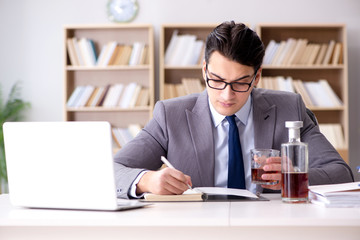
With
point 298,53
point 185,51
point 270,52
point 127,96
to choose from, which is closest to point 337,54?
point 298,53

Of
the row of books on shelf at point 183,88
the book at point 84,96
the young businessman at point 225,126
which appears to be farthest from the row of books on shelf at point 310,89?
the young businessman at point 225,126

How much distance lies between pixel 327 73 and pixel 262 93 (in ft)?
9.18

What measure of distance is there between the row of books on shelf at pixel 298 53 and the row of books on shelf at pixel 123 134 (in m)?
1.34

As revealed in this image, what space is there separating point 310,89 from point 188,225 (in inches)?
147

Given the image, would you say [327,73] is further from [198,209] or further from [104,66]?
[198,209]

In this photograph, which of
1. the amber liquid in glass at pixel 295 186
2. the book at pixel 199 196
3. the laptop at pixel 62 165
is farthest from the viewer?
the book at pixel 199 196

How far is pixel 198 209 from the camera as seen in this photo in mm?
1376

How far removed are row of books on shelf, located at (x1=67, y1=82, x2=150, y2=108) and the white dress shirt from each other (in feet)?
8.71

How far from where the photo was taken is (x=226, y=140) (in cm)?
212

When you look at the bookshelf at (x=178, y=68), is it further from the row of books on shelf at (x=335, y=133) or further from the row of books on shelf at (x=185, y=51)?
the row of books on shelf at (x=335, y=133)

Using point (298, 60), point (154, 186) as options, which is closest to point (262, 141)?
point (154, 186)

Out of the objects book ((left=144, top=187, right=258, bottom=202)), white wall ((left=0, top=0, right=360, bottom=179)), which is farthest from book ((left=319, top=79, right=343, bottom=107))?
book ((left=144, top=187, right=258, bottom=202))

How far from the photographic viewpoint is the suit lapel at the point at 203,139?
2.06 meters

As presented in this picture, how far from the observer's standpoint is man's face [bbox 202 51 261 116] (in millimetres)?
1894
